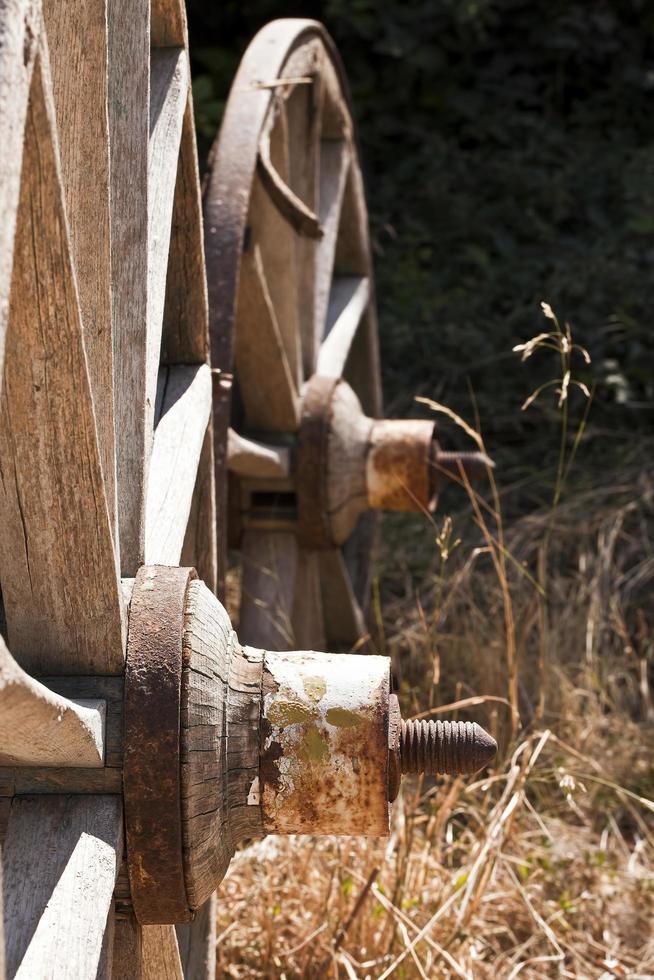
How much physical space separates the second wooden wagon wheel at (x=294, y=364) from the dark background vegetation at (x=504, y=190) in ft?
3.69

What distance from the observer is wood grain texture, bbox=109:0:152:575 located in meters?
1.30

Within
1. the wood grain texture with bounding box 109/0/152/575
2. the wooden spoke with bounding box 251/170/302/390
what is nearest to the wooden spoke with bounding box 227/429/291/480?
the wooden spoke with bounding box 251/170/302/390

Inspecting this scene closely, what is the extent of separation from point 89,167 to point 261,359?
137 cm

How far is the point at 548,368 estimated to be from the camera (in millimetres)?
4094

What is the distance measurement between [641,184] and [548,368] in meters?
0.78

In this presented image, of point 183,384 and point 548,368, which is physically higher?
point 183,384

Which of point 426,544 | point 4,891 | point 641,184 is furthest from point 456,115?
point 4,891

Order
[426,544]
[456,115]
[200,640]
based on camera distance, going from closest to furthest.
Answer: [200,640]
[426,544]
[456,115]

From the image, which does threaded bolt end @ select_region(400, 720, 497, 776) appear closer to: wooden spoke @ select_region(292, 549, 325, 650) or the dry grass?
the dry grass

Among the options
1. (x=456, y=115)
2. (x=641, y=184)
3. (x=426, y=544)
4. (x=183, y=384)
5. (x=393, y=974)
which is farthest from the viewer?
(x=456, y=115)

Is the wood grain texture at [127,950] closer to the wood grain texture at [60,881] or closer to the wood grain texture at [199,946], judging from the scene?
the wood grain texture at [60,881]

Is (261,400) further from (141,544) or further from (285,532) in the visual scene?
(141,544)

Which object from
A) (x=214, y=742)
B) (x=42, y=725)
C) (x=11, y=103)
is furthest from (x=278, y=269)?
(x=11, y=103)

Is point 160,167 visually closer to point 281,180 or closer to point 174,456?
point 174,456
